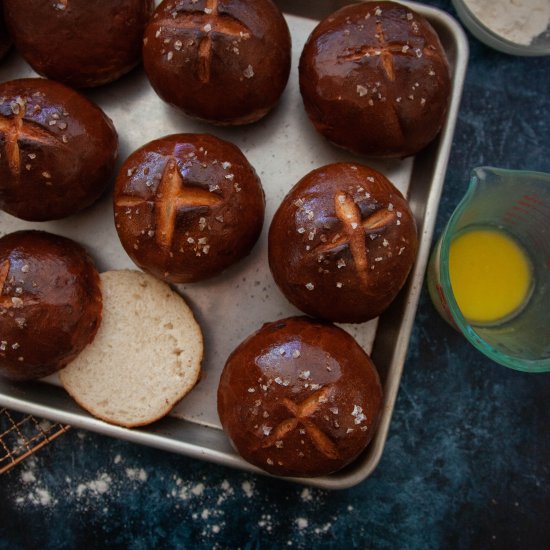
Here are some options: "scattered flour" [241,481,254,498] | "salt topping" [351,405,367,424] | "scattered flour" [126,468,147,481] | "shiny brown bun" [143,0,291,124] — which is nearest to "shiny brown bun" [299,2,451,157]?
"shiny brown bun" [143,0,291,124]

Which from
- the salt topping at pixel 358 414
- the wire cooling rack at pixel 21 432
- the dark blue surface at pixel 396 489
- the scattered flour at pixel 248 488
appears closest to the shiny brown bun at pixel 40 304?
the wire cooling rack at pixel 21 432

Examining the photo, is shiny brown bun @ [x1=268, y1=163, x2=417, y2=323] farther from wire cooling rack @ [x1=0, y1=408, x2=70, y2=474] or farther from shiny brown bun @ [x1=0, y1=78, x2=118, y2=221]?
wire cooling rack @ [x1=0, y1=408, x2=70, y2=474]

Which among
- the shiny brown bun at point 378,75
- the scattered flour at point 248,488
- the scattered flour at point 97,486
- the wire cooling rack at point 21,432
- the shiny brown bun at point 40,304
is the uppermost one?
the shiny brown bun at point 378,75

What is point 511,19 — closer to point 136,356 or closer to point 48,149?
point 48,149

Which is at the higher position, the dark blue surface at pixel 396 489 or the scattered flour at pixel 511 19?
the scattered flour at pixel 511 19

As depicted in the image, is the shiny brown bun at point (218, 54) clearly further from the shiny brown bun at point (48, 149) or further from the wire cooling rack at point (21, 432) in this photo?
the wire cooling rack at point (21, 432)

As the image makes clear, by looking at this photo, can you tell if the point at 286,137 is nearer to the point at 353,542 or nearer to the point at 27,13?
the point at 27,13

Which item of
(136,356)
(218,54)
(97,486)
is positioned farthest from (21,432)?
(218,54)

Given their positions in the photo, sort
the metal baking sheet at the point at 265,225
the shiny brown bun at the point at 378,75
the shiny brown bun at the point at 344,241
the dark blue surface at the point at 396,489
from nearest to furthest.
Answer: the shiny brown bun at the point at 344,241, the shiny brown bun at the point at 378,75, the metal baking sheet at the point at 265,225, the dark blue surface at the point at 396,489
